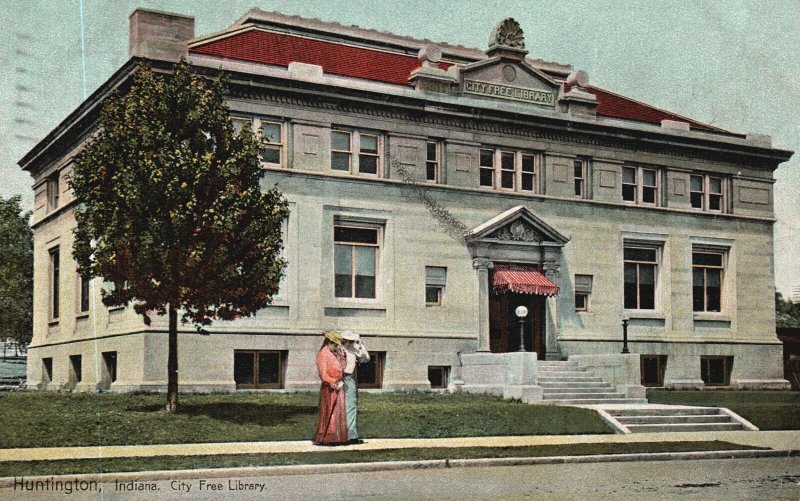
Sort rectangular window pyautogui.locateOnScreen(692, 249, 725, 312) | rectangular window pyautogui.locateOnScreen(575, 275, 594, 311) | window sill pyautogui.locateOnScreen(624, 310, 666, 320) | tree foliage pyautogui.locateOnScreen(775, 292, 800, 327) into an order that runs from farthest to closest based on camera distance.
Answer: tree foliage pyautogui.locateOnScreen(775, 292, 800, 327) → rectangular window pyautogui.locateOnScreen(692, 249, 725, 312) → window sill pyautogui.locateOnScreen(624, 310, 666, 320) → rectangular window pyautogui.locateOnScreen(575, 275, 594, 311)

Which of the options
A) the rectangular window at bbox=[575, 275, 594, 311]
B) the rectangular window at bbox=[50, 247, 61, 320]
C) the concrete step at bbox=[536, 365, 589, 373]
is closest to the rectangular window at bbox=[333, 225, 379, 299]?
the concrete step at bbox=[536, 365, 589, 373]

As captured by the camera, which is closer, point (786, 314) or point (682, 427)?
point (682, 427)

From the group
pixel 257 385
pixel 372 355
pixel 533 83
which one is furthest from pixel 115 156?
pixel 533 83

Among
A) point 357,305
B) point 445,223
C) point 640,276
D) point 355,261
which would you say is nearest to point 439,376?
point 357,305

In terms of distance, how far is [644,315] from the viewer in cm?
3653

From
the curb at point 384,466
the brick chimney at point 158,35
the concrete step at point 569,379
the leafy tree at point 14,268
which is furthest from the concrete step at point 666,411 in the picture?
the leafy tree at point 14,268

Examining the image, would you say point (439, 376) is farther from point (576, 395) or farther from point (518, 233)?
point (576, 395)

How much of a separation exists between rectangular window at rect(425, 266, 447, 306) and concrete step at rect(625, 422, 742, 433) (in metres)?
10.2

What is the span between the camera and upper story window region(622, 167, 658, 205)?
37031 mm

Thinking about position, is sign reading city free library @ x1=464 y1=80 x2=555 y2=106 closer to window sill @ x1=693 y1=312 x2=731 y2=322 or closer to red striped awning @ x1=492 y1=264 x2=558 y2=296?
red striped awning @ x1=492 y1=264 x2=558 y2=296

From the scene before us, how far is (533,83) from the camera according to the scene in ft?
116

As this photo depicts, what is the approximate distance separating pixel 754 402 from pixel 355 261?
1225cm

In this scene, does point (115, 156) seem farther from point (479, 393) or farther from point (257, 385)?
point (479, 393)

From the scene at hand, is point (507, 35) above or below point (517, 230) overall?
above
